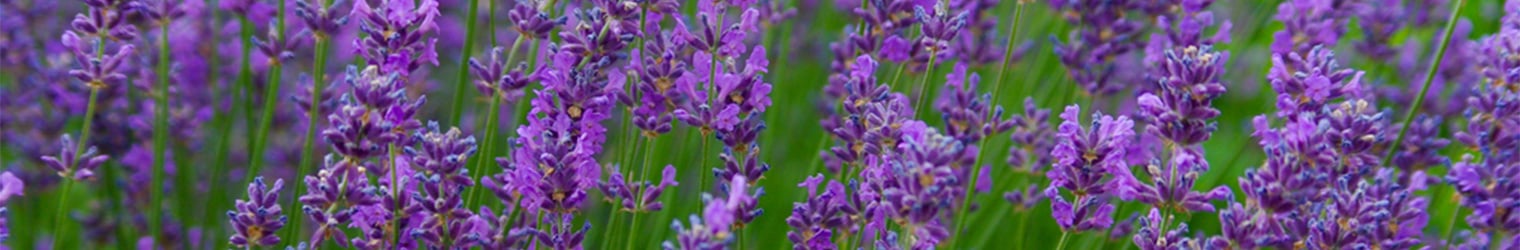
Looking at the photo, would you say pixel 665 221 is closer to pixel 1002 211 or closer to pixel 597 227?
pixel 597 227

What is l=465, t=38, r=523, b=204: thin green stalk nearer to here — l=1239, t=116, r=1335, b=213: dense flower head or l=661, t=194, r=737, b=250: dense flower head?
l=661, t=194, r=737, b=250: dense flower head

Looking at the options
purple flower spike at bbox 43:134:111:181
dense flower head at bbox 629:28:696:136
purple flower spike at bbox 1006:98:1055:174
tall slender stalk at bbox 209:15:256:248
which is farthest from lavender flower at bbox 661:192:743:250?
tall slender stalk at bbox 209:15:256:248

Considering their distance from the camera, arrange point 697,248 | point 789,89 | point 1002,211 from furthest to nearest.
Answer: point 789,89 < point 1002,211 < point 697,248

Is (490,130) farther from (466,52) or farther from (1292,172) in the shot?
(1292,172)

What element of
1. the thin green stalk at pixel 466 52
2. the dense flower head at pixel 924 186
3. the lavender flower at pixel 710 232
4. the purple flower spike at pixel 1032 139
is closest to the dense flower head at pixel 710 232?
the lavender flower at pixel 710 232

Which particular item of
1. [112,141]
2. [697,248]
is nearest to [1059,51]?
[697,248]

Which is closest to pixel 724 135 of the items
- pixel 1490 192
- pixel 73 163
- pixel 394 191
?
pixel 394 191

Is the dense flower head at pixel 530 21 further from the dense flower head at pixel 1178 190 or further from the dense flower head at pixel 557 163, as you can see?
the dense flower head at pixel 1178 190
